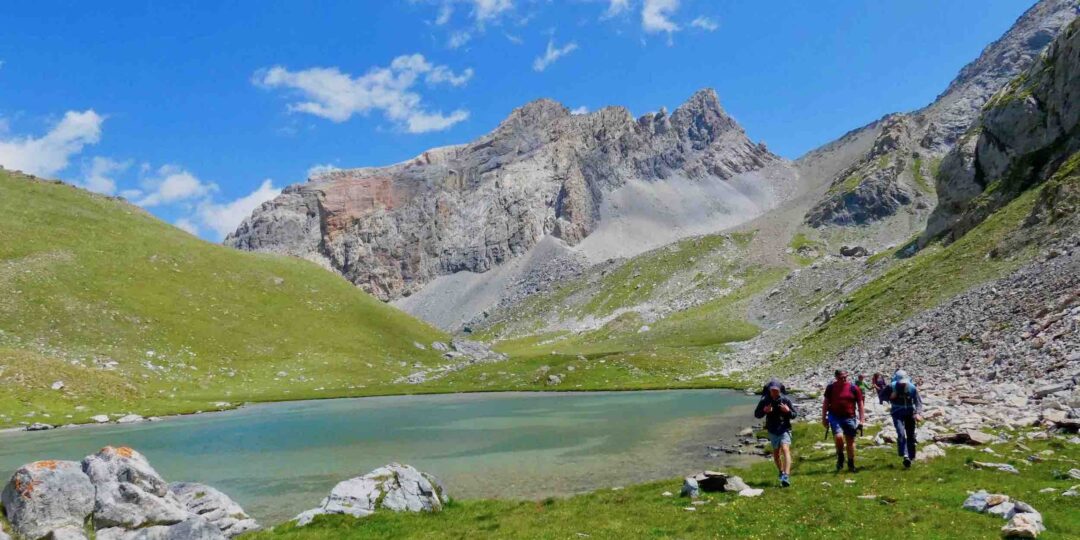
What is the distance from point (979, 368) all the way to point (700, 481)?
1176 inches

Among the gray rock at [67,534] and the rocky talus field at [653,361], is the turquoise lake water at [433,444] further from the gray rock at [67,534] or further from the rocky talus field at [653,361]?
the gray rock at [67,534]

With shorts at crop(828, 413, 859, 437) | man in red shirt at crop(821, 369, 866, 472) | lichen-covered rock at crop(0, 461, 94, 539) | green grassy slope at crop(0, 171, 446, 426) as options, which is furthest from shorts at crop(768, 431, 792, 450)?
green grassy slope at crop(0, 171, 446, 426)

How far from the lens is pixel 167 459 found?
3797 cm

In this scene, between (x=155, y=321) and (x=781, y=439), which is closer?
(x=781, y=439)

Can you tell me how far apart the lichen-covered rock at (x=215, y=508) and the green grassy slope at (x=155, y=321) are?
4660 centimetres

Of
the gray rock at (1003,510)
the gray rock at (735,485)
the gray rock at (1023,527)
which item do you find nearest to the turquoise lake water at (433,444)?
the gray rock at (735,485)

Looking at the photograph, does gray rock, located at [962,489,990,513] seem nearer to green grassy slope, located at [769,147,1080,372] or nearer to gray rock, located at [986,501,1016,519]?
gray rock, located at [986,501,1016,519]

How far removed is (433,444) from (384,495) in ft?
66.1

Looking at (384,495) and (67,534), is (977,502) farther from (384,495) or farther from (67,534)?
(67,534)

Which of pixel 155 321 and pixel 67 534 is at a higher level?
pixel 155 321

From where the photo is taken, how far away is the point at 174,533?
16.9 m

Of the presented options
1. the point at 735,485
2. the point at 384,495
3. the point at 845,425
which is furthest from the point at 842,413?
the point at 384,495

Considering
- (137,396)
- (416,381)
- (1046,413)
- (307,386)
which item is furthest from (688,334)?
(1046,413)

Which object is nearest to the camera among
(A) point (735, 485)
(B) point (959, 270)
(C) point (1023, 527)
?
(C) point (1023, 527)
